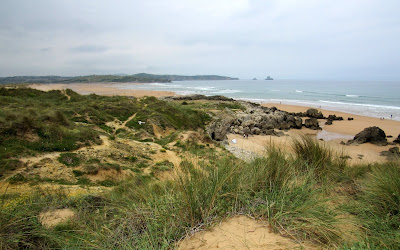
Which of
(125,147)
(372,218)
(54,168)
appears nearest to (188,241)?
(372,218)

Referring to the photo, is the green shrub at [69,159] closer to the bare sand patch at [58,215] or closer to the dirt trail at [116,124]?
the bare sand patch at [58,215]

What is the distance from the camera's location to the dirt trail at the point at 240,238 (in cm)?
234

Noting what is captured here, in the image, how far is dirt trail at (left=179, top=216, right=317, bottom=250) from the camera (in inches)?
92.2

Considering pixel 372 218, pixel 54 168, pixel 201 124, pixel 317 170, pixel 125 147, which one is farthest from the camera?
pixel 201 124

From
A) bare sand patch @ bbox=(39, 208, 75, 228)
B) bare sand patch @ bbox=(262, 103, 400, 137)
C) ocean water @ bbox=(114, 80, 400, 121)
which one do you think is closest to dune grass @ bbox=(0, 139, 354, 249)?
bare sand patch @ bbox=(39, 208, 75, 228)

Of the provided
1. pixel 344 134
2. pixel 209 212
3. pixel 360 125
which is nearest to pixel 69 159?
pixel 209 212

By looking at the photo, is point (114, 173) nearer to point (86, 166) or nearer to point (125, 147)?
point (86, 166)

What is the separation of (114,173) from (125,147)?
281 cm

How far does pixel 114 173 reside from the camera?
29.5 feet

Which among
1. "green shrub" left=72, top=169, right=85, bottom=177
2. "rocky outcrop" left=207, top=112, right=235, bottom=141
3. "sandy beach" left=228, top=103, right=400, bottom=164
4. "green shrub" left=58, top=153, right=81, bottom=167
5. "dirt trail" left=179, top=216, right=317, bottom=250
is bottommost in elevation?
"sandy beach" left=228, top=103, right=400, bottom=164

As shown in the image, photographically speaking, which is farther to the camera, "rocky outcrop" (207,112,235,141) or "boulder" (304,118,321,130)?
"boulder" (304,118,321,130)

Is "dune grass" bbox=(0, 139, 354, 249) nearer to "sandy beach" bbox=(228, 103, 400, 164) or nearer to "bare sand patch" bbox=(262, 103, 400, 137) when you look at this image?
"sandy beach" bbox=(228, 103, 400, 164)

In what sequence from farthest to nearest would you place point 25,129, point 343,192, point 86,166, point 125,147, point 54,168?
1. point 125,147
2. point 25,129
3. point 86,166
4. point 54,168
5. point 343,192

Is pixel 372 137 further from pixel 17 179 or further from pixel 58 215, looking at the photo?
pixel 17 179
